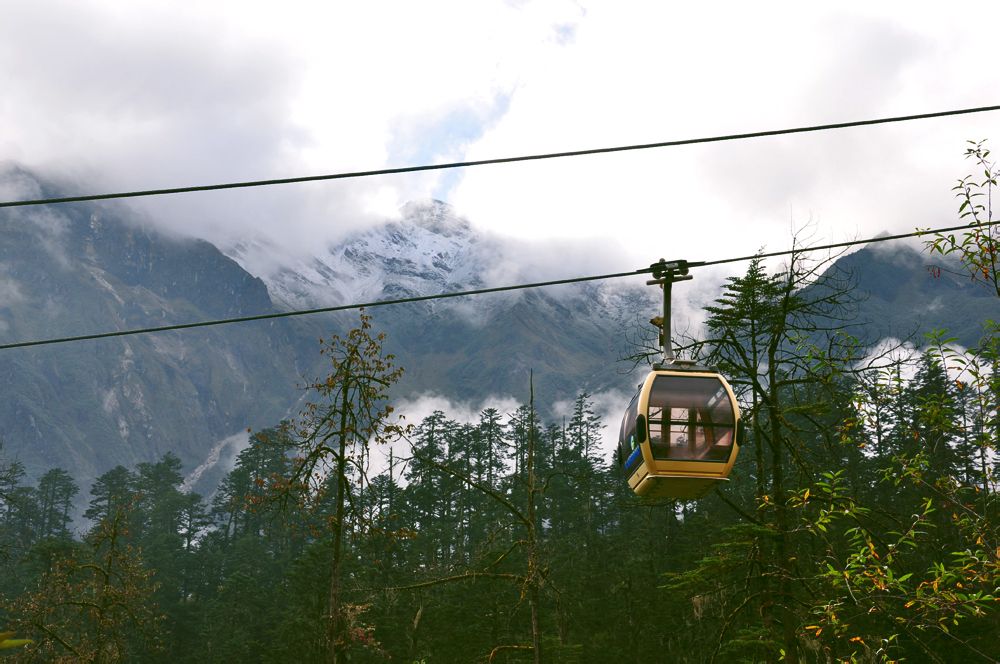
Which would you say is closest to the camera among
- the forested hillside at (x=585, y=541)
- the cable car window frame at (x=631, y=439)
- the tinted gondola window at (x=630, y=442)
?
the cable car window frame at (x=631, y=439)

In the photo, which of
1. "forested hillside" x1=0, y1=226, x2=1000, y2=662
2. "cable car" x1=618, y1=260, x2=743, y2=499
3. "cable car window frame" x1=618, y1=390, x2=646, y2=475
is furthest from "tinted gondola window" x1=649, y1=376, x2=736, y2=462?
"forested hillside" x1=0, y1=226, x2=1000, y2=662

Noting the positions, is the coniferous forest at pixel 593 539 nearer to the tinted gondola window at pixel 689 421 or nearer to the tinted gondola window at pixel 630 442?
the tinted gondola window at pixel 689 421

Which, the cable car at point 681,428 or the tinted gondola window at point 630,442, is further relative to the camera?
the tinted gondola window at point 630,442

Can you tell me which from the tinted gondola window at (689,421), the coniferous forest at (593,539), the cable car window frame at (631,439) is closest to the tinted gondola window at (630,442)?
the cable car window frame at (631,439)

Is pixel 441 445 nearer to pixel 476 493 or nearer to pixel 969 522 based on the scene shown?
pixel 476 493

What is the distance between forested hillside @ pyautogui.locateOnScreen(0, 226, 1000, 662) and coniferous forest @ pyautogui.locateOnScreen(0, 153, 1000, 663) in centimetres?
16

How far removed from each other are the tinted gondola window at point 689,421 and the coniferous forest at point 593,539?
1555 millimetres

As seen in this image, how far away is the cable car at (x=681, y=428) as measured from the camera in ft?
39.5

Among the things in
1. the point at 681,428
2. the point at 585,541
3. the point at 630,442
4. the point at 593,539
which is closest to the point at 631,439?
the point at 630,442

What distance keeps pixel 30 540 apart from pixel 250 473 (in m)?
31.5

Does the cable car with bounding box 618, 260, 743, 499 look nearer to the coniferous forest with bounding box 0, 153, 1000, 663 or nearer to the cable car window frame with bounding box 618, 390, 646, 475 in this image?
the cable car window frame with bounding box 618, 390, 646, 475

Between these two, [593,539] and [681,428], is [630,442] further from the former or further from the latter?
[593,539]

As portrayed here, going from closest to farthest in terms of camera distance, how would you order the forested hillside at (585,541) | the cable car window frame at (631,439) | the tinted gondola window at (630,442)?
the cable car window frame at (631,439) < the tinted gondola window at (630,442) < the forested hillside at (585,541)

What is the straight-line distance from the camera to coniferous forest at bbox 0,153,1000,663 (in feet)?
41.1
